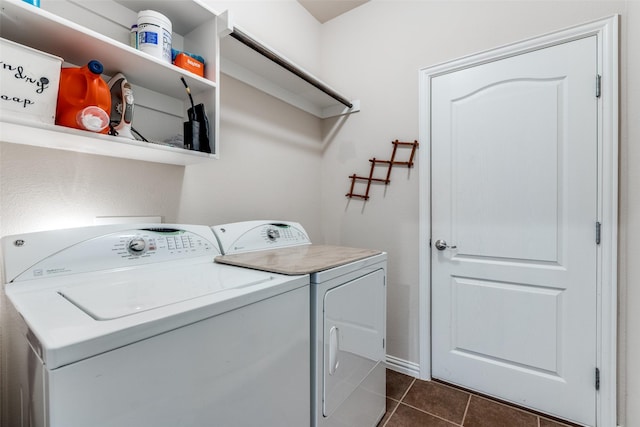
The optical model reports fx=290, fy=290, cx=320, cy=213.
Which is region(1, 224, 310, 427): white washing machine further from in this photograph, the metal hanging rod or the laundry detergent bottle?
the metal hanging rod

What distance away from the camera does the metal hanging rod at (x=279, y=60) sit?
1.45m

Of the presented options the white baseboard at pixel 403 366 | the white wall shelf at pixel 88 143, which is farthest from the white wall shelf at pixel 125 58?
the white baseboard at pixel 403 366

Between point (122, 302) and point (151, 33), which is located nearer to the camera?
point (122, 302)

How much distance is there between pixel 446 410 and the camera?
5.65ft

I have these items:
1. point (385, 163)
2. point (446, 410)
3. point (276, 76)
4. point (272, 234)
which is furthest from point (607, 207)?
point (276, 76)

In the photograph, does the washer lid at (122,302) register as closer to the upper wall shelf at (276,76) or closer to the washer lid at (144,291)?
the washer lid at (144,291)

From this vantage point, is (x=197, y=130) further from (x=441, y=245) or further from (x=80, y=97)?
(x=441, y=245)

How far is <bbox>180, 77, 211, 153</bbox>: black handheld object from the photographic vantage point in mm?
1291

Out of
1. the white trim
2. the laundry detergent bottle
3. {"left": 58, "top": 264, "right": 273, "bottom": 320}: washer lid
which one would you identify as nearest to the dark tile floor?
the white trim

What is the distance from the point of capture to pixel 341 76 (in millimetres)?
2465

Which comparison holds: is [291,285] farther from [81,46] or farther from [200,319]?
[81,46]

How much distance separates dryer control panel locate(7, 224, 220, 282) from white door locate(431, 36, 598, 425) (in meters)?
1.56

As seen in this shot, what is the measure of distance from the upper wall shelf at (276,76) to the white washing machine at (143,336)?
1.05 metres

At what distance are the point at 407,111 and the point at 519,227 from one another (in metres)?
1.07
